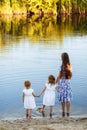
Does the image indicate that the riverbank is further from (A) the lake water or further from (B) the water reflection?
(B) the water reflection

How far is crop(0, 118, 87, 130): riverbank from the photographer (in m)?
8.97

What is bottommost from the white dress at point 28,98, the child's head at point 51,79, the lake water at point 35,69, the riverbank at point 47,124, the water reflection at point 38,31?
the water reflection at point 38,31

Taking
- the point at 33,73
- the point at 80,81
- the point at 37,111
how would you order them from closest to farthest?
the point at 37,111
the point at 80,81
the point at 33,73

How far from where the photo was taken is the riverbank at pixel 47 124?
29.4 feet

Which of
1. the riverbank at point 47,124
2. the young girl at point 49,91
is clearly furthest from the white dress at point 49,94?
the riverbank at point 47,124

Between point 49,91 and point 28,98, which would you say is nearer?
point 28,98

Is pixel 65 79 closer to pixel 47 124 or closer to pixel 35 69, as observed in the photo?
pixel 47 124

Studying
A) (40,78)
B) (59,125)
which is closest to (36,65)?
(40,78)

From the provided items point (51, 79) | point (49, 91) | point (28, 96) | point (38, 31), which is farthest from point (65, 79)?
point (38, 31)

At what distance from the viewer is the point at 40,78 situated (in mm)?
18156

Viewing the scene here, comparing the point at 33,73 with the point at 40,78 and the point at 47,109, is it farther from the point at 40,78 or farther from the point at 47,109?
the point at 47,109

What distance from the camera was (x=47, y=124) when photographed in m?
9.36

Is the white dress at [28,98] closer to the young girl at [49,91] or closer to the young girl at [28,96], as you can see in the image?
the young girl at [28,96]

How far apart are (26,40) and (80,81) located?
17.2 meters
